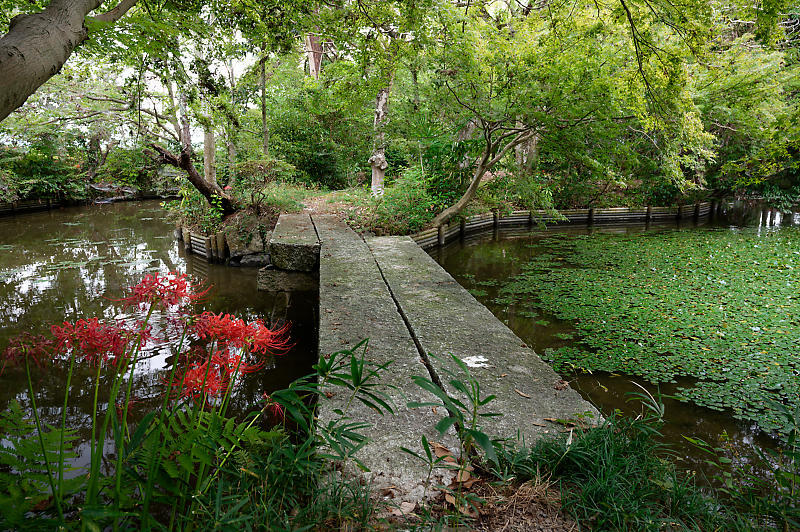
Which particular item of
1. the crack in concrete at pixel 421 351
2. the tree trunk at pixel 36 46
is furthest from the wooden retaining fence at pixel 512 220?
the tree trunk at pixel 36 46

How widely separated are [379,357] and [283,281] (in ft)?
11.7

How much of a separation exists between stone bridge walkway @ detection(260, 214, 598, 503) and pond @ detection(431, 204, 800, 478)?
0.88 metres

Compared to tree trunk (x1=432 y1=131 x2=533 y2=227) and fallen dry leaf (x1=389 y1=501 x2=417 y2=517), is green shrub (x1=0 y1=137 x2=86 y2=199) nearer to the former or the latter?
tree trunk (x1=432 y1=131 x2=533 y2=227)

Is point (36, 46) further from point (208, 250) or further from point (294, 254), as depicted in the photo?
point (208, 250)

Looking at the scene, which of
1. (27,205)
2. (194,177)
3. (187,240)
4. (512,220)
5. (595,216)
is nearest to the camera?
(194,177)

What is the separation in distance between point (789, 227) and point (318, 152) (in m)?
15.5

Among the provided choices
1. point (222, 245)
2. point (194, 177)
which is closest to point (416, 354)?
point (222, 245)

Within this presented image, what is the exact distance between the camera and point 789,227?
1355 centimetres

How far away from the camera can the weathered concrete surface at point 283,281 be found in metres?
5.53

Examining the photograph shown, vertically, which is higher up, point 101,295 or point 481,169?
point 481,169

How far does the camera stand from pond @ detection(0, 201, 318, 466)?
4.02 meters

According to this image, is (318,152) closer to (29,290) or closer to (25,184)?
(29,290)

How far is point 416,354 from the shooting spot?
2.47m

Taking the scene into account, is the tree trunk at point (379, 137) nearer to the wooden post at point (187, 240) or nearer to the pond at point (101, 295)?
the pond at point (101, 295)
